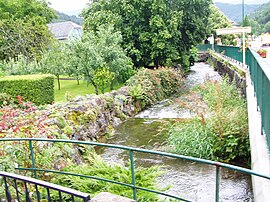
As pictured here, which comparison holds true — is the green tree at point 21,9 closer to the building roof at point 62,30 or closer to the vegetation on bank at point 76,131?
the building roof at point 62,30

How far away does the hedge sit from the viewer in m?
13.4

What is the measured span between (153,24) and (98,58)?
571 centimetres

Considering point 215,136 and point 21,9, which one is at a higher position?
point 21,9

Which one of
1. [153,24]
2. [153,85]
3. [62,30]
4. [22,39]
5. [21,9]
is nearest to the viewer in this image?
[153,85]

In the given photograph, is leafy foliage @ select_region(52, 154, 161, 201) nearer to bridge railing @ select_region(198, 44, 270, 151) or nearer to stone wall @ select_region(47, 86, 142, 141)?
bridge railing @ select_region(198, 44, 270, 151)

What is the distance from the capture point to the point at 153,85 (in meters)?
15.6

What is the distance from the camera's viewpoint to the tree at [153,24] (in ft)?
59.8

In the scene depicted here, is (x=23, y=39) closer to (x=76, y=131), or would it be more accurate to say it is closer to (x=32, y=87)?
(x=32, y=87)

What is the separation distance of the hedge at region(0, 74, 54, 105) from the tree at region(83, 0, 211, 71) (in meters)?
6.52

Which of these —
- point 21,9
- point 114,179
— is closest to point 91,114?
point 114,179

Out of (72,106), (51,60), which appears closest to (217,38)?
(51,60)

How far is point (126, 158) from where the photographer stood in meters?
7.96

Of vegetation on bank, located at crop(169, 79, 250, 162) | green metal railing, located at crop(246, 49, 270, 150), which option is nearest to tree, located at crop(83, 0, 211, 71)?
vegetation on bank, located at crop(169, 79, 250, 162)

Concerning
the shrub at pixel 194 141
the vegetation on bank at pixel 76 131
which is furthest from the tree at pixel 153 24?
the shrub at pixel 194 141
